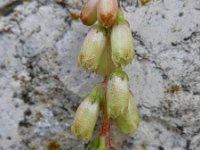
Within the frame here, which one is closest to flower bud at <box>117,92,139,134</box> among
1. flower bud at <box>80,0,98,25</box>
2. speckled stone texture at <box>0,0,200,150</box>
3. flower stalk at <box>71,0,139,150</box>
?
flower stalk at <box>71,0,139,150</box>

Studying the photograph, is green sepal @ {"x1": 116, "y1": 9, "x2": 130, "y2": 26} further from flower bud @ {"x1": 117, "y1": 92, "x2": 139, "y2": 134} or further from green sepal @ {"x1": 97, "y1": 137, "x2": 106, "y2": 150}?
green sepal @ {"x1": 97, "y1": 137, "x2": 106, "y2": 150}

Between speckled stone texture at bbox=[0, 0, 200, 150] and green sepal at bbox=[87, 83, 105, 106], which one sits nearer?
Answer: green sepal at bbox=[87, 83, 105, 106]

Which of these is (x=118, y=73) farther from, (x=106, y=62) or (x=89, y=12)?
(x=89, y=12)

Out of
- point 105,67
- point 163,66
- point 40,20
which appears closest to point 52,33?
point 40,20

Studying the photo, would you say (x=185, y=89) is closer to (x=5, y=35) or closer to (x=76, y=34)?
(x=76, y=34)

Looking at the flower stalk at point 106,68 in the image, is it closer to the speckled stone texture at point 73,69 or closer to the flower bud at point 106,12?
the flower bud at point 106,12

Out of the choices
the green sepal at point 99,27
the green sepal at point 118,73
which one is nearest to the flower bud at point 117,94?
the green sepal at point 118,73
